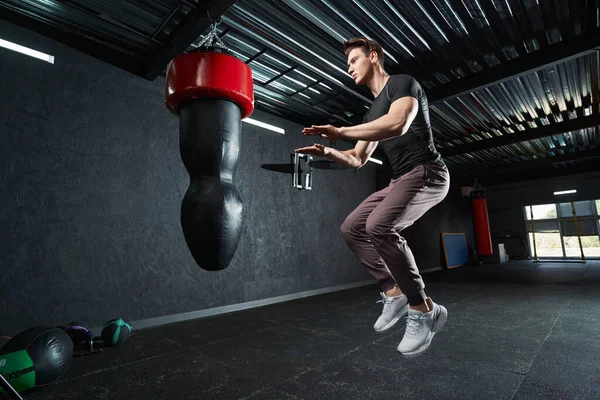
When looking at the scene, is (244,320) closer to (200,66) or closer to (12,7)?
(200,66)

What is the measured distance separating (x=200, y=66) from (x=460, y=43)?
147 inches

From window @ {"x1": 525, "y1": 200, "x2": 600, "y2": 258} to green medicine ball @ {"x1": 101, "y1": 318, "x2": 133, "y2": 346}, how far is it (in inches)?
548

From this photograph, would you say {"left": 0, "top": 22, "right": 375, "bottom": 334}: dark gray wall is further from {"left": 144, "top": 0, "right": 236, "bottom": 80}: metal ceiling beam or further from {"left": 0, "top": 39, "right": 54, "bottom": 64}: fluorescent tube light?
{"left": 144, "top": 0, "right": 236, "bottom": 80}: metal ceiling beam

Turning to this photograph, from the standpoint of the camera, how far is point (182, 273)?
3902mm

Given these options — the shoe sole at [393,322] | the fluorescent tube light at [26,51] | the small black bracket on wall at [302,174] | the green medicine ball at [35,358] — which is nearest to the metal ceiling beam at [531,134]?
the small black bracket on wall at [302,174]

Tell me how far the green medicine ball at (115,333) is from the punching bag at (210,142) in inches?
91.5

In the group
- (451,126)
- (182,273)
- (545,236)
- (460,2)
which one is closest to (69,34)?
(182,273)

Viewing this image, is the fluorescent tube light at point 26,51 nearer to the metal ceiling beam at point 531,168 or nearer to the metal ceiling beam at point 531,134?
the metal ceiling beam at point 531,134

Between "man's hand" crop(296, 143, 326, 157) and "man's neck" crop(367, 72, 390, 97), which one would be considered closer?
"man's hand" crop(296, 143, 326, 157)

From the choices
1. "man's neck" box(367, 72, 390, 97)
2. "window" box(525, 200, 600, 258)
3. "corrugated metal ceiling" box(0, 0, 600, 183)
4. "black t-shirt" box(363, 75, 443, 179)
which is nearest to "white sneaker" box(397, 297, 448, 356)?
"black t-shirt" box(363, 75, 443, 179)

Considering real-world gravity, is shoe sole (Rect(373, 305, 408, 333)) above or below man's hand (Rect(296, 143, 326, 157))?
below

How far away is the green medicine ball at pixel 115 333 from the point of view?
2.81 meters

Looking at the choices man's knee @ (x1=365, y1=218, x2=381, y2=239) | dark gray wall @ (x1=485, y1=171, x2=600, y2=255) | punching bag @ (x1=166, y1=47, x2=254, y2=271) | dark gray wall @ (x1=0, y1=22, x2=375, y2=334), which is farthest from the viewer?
dark gray wall @ (x1=485, y1=171, x2=600, y2=255)

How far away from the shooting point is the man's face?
1.67m
